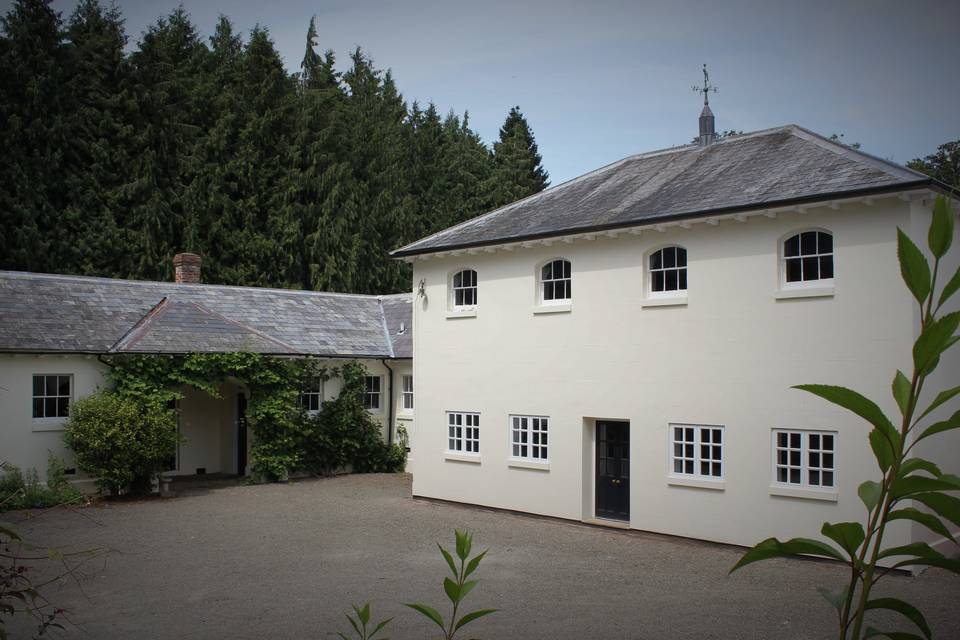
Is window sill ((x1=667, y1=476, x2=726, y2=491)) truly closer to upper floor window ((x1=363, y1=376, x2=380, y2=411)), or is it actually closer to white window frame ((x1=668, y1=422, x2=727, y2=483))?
white window frame ((x1=668, y1=422, x2=727, y2=483))

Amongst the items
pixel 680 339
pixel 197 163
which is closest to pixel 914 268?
pixel 680 339

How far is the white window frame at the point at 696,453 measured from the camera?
15031 millimetres

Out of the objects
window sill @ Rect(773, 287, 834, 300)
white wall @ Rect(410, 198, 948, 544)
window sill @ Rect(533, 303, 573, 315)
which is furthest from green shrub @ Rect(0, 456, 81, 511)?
window sill @ Rect(773, 287, 834, 300)

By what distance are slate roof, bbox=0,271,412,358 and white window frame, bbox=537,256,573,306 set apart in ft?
28.3

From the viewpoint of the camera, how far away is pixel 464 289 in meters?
20.2

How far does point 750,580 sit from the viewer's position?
1274 cm

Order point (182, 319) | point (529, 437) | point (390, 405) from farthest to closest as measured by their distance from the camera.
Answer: point (390, 405), point (182, 319), point (529, 437)

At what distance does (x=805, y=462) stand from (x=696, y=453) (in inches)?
80.7

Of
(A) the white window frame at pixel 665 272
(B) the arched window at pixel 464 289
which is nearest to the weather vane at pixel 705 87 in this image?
(A) the white window frame at pixel 665 272

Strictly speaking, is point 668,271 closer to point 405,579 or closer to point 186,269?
point 405,579

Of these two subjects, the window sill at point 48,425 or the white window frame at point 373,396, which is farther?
the white window frame at point 373,396

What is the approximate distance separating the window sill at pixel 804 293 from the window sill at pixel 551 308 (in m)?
4.57

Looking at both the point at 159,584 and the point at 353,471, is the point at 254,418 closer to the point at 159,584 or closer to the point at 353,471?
the point at 353,471

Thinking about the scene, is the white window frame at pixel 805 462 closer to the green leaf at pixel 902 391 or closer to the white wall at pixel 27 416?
the green leaf at pixel 902 391
